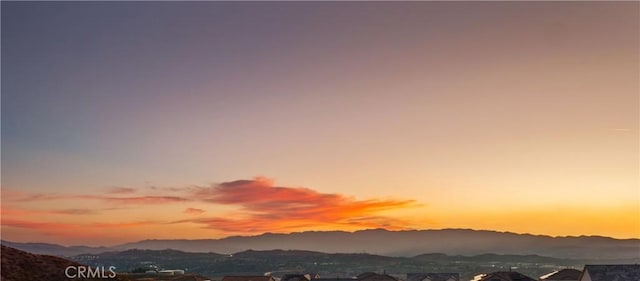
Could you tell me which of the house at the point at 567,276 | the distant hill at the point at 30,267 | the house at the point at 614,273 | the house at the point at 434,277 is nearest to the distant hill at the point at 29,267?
the distant hill at the point at 30,267

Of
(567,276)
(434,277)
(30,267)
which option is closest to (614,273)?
(567,276)

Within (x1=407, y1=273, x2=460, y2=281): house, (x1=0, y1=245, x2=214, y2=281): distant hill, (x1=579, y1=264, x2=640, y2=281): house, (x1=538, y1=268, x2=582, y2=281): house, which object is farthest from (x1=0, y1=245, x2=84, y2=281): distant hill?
(x1=538, y1=268, x2=582, y2=281): house

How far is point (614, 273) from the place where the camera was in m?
70.2

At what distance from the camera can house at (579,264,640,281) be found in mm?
69250

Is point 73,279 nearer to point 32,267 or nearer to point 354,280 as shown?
point 32,267

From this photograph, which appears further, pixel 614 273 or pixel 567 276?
pixel 567 276

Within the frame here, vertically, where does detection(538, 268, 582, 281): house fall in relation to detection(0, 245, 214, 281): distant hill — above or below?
below

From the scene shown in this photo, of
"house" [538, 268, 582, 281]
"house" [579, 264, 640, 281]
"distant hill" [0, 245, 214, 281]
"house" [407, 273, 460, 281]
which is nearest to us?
"distant hill" [0, 245, 214, 281]

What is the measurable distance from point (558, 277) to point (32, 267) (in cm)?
9181

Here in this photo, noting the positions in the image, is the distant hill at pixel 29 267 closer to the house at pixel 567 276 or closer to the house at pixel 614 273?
the house at pixel 614 273

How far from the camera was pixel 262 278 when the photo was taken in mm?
91438

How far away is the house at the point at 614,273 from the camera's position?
69250 mm

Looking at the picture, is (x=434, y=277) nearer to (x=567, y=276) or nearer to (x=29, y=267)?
(x=567, y=276)

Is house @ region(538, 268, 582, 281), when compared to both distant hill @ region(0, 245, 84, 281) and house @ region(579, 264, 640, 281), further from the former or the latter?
distant hill @ region(0, 245, 84, 281)
